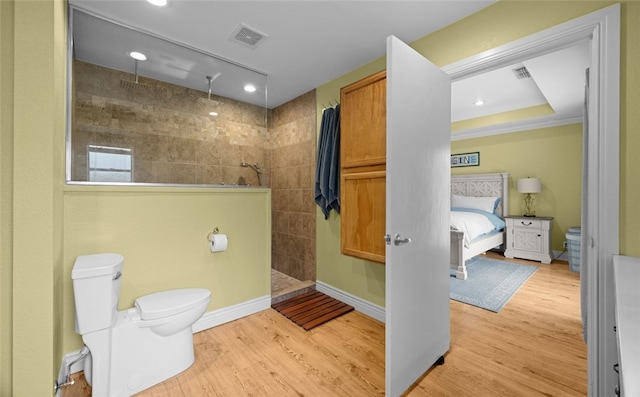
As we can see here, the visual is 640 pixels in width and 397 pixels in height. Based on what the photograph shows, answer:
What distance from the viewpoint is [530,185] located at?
4.45 meters

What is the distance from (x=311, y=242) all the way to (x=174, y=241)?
1494 mm

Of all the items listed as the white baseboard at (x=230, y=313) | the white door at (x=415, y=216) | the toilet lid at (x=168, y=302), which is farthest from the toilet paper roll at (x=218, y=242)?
the white door at (x=415, y=216)

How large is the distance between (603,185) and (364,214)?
52.8 inches

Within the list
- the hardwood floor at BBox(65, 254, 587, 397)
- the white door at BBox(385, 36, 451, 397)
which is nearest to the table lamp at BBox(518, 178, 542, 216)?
the hardwood floor at BBox(65, 254, 587, 397)

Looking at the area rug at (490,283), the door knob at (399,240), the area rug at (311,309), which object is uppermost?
the door knob at (399,240)

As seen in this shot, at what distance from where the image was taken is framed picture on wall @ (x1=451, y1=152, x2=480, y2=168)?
532cm

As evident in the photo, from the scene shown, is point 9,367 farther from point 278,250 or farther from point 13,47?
point 278,250

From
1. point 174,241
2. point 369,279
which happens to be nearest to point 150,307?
point 174,241

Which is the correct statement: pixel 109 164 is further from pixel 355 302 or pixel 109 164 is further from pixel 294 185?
pixel 355 302

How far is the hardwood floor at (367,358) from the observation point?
5.17ft

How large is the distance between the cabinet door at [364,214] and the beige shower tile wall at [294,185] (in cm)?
88

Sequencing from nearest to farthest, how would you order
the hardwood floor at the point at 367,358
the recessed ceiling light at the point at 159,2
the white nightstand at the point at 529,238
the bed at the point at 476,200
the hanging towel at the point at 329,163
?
1. the hardwood floor at the point at 367,358
2. the recessed ceiling light at the point at 159,2
3. the hanging towel at the point at 329,163
4. the bed at the point at 476,200
5. the white nightstand at the point at 529,238

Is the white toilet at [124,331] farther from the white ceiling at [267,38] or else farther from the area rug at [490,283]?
the area rug at [490,283]

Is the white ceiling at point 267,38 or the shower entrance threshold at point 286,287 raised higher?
the white ceiling at point 267,38
